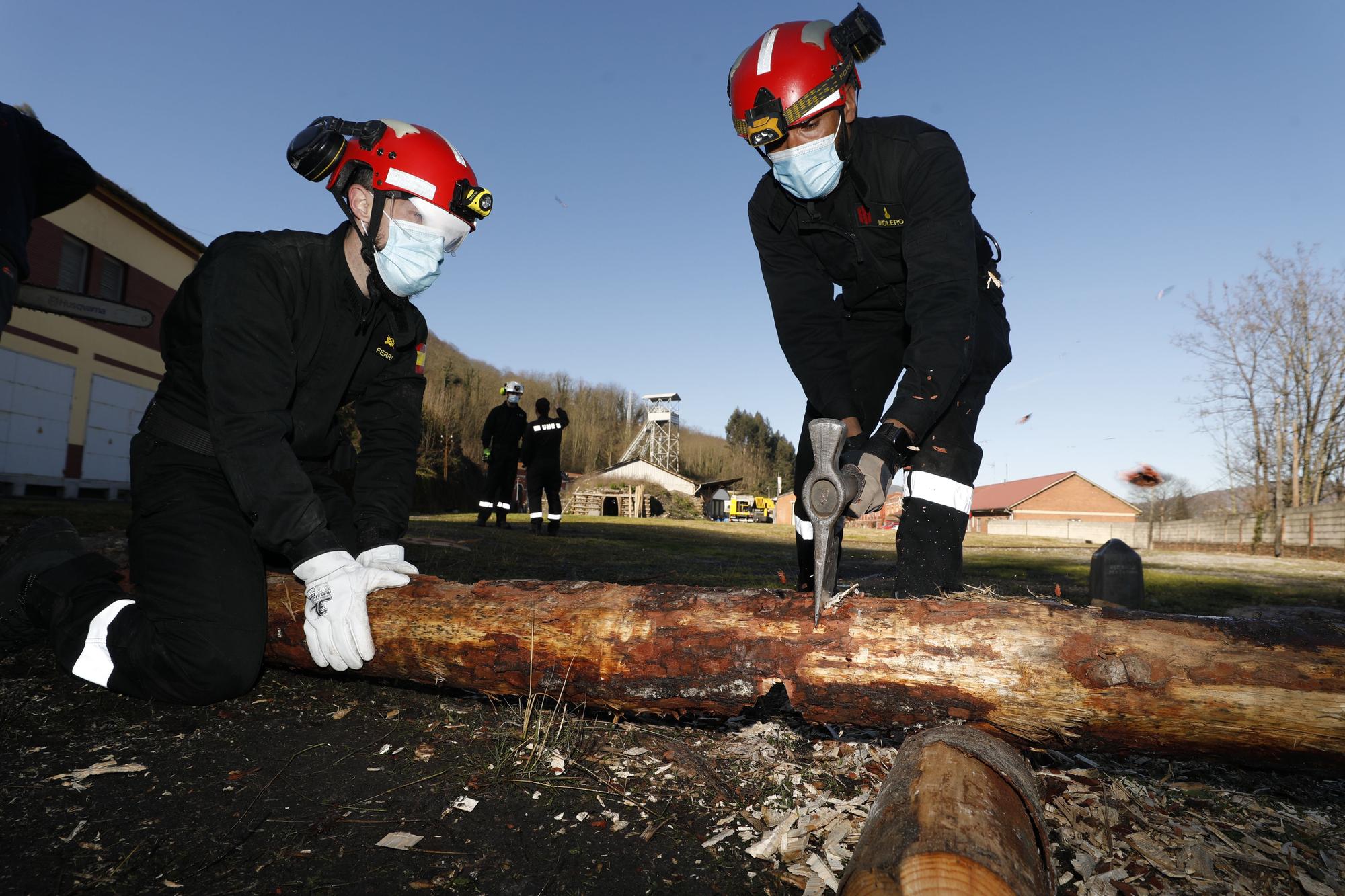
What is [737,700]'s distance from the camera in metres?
2.04

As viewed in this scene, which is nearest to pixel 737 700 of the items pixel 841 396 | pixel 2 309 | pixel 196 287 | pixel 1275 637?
pixel 1275 637

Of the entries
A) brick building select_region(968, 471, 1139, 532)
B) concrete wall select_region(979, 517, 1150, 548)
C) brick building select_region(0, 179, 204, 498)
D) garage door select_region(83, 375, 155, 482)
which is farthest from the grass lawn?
brick building select_region(968, 471, 1139, 532)

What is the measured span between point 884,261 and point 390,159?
2.01 metres

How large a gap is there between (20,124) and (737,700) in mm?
4322

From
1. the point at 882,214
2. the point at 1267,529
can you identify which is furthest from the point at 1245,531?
the point at 882,214

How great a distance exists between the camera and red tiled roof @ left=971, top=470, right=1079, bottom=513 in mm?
46250

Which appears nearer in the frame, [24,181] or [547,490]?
[24,181]

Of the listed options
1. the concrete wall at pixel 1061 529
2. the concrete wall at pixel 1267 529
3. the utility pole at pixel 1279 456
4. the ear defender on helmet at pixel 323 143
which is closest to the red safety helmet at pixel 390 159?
the ear defender on helmet at pixel 323 143

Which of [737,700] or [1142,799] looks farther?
[737,700]

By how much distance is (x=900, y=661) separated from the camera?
1.87 m

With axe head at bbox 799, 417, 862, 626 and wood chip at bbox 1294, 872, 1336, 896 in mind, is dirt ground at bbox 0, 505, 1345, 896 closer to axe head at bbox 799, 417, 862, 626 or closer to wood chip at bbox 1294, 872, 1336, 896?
wood chip at bbox 1294, 872, 1336, 896

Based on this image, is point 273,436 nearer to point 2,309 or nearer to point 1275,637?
point 2,309

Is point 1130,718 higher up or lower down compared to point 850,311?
lower down

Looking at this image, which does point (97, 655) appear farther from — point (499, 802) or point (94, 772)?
point (499, 802)
